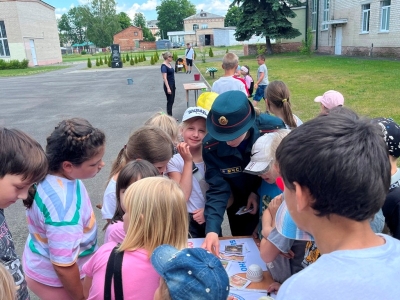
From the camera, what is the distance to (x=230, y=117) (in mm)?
2105

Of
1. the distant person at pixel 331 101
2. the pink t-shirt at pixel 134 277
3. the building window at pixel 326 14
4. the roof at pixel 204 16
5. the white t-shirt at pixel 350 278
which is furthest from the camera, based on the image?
the roof at pixel 204 16

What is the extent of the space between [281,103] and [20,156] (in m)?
3.08

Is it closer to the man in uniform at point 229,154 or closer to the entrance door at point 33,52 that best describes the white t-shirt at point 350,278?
the man in uniform at point 229,154

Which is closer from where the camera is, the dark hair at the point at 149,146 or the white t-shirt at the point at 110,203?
the white t-shirt at the point at 110,203

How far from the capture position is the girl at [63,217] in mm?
1754

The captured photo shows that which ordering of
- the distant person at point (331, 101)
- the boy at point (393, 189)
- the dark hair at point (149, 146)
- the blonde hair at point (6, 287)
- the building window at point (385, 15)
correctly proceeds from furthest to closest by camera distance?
the building window at point (385, 15), the distant person at point (331, 101), the dark hair at point (149, 146), the boy at point (393, 189), the blonde hair at point (6, 287)

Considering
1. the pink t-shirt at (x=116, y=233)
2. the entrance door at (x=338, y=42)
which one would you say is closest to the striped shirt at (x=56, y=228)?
the pink t-shirt at (x=116, y=233)

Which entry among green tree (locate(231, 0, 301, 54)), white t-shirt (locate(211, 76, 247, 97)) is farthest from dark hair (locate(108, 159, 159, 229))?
green tree (locate(231, 0, 301, 54))

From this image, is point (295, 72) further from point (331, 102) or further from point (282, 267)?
point (282, 267)

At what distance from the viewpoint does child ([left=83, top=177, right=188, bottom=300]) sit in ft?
4.80

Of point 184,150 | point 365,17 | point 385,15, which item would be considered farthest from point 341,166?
point 365,17

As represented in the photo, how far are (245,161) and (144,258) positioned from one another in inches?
42.4

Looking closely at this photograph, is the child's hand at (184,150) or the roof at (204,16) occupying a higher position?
the roof at (204,16)

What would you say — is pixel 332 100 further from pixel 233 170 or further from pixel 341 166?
pixel 341 166
